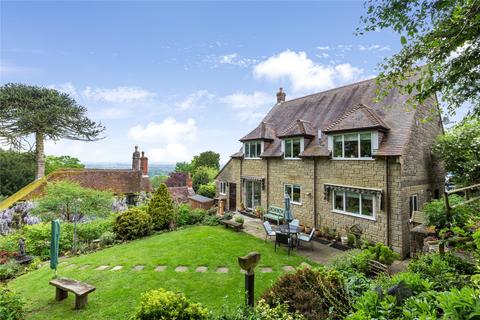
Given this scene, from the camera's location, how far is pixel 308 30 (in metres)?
13.4

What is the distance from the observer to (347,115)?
12625 millimetres

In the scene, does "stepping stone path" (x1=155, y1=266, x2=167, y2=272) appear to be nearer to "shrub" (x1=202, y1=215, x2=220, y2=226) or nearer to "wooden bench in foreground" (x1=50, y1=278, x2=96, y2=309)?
"wooden bench in foreground" (x1=50, y1=278, x2=96, y2=309)

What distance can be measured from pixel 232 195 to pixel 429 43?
17.2 m

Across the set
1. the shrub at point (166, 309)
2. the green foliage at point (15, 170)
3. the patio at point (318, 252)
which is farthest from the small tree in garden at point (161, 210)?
the green foliage at point (15, 170)

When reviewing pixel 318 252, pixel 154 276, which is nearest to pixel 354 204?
pixel 318 252

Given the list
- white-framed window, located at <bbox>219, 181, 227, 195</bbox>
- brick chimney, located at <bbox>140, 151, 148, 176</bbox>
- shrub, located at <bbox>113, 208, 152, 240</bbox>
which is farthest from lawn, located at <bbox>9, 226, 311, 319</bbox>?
brick chimney, located at <bbox>140, 151, 148, 176</bbox>

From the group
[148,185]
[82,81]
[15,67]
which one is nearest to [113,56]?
[82,81]

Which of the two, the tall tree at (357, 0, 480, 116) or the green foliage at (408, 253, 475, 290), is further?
the tall tree at (357, 0, 480, 116)

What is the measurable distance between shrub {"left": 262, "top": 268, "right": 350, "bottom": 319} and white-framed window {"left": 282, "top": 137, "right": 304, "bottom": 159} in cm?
999

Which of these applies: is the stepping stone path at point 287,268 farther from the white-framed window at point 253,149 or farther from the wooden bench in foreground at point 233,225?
the white-framed window at point 253,149

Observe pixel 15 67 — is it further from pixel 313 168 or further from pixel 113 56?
pixel 313 168

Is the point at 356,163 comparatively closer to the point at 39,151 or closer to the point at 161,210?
the point at 161,210

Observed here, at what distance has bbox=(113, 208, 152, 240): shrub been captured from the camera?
46.0 feet

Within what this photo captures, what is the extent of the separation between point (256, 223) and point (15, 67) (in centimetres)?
2392
